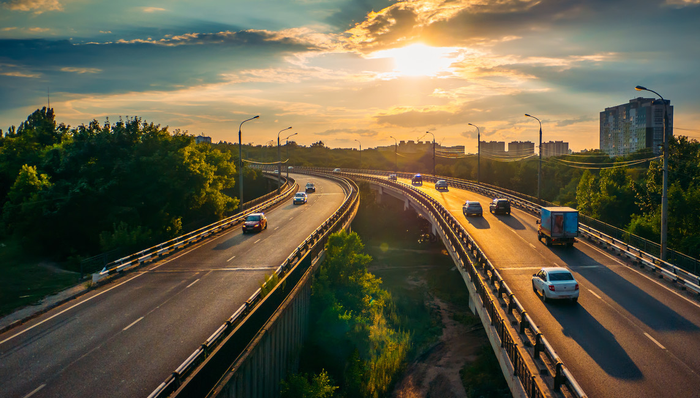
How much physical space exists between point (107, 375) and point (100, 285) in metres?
10.7

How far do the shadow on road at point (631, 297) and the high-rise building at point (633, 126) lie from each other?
96.5 meters

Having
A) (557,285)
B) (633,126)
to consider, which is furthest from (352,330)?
(633,126)

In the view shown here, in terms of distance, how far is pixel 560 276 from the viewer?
765 inches

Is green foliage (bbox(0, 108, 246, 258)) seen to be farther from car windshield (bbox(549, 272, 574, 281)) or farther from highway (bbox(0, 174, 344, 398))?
car windshield (bbox(549, 272, 574, 281))

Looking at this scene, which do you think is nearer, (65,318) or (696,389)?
(696,389)

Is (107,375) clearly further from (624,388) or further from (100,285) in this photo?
(624,388)

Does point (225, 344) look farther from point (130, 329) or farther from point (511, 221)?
point (511, 221)

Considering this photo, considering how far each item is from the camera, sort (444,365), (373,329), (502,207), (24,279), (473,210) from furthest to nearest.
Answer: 1. (502,207)
2. (473,210)
3. (373,329)
4. (24,279)
5. (444,365)

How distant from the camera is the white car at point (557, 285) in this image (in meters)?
18.9

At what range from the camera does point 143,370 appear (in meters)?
13.6

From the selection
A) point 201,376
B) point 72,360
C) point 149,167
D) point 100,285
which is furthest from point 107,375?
point 149,167

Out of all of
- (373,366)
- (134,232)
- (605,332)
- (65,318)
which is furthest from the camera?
(134,232)

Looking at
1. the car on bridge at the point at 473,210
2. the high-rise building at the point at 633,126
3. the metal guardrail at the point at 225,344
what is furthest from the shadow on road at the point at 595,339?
the high-rise building at the point at 633,126

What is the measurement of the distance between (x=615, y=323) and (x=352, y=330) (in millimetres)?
14544
